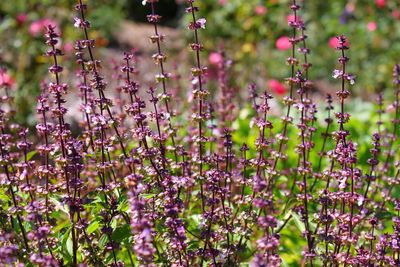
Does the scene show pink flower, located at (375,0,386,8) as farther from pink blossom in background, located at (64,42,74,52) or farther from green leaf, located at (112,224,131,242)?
green leaf, located at (112,224,131,242)

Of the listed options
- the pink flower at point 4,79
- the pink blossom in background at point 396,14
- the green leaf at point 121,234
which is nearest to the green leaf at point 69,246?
the green leaf at point 121,234

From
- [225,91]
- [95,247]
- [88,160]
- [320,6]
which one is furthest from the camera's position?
[320,6]

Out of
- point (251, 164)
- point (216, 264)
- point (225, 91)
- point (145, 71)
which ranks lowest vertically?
point (216, 264)

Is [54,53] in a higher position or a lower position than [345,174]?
higher

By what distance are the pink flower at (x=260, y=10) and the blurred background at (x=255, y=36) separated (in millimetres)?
23

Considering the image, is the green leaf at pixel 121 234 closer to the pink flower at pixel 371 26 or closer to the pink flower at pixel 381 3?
the pink flower at pixel 371 26

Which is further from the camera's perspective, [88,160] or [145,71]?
[145,71]

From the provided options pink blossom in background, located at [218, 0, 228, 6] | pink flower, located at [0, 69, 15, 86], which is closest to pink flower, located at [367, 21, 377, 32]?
pink blossom in background, located at [218, 0, 228, 6]

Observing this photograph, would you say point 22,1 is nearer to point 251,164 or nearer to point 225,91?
point 225,91

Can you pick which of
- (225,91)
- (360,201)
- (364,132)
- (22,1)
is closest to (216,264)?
(360,201)

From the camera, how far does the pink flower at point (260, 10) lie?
10672 mm

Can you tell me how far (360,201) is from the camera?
9.40 feet

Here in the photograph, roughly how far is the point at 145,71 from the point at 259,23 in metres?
2.07

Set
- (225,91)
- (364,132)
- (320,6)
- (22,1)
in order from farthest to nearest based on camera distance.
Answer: (320,6), (22,1), (364,132), (225,91)
